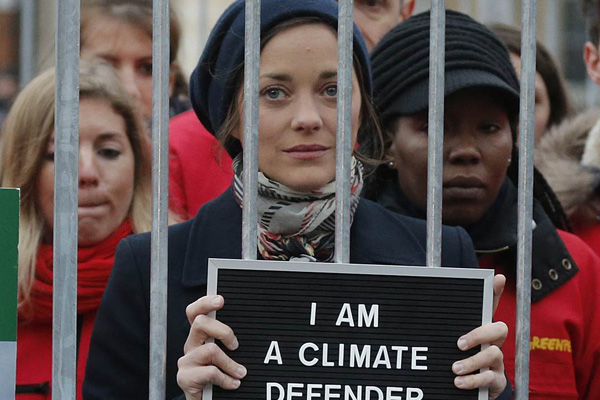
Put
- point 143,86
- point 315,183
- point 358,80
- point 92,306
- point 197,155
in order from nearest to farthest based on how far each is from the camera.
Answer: point 315,183 < point 358,80 < point 92,306 < point 197,155 < point 143,86

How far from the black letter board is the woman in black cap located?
2.44 feet

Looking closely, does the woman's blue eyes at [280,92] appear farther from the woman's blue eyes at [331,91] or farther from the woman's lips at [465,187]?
the woman's lips at [465,187]

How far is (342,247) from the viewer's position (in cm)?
186

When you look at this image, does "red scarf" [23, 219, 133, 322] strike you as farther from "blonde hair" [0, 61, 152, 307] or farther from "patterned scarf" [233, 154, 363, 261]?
"patterned scarf" [233, 154, 363, 261]

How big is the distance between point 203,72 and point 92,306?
2.46 ft

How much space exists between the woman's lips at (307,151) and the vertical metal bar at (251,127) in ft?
0.70

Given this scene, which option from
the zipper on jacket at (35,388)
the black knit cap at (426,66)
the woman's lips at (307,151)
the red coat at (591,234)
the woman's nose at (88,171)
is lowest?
the zipper on jacket at (35,388)

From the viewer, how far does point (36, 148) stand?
2908mm

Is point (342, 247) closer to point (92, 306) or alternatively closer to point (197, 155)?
point (92, 306)

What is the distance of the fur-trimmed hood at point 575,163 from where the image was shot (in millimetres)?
3137

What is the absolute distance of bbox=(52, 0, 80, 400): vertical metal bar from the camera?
6.15 ft

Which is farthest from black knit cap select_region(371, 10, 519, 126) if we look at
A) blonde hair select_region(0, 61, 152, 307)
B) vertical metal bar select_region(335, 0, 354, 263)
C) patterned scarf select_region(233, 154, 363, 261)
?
vertical metal bar select_region(335, 0, 354, 263)

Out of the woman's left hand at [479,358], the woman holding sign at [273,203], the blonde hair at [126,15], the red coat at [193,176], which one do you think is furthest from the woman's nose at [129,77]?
the woman's left hand at [479,358]

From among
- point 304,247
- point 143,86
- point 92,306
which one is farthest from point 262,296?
point 143,86
